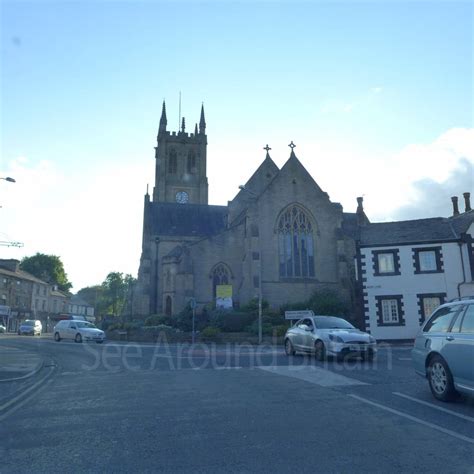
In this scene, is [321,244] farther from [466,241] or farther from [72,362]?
[72,362]

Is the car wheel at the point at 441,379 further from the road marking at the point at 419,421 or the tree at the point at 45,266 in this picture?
the tree at the point at 45,266

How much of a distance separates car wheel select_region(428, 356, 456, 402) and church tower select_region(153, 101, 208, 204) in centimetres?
5194

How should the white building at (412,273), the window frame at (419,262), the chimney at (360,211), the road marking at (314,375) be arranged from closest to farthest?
the road marking at (314,375) < the white building at (412,273) < the window frame at (419,262) < the chimney at (360,211)

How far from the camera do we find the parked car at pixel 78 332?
28.8m

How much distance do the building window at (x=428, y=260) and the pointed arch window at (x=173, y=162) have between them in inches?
1514

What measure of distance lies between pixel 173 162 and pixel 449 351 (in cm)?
5598

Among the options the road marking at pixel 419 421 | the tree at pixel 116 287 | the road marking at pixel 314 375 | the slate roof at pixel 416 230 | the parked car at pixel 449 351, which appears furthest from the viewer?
the tree at pixel 116 287

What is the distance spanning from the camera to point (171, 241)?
4844 cm

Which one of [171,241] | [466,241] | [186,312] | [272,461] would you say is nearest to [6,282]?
[171,241]

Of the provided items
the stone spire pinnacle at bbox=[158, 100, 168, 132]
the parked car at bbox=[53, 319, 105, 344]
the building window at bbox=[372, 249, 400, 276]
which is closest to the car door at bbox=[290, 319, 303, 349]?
the building window at bbox=[372, 249, 400, 276]

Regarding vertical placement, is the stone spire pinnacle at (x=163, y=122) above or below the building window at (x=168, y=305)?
above

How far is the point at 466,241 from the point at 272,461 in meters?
26.5

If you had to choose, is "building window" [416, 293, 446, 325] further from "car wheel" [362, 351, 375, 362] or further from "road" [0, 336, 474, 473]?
"road" [0, 336, 474, 473]

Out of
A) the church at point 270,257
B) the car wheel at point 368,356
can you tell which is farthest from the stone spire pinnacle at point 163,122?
the car wheel at point 368,356
